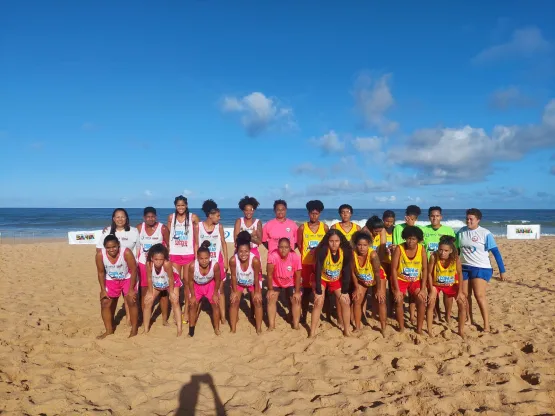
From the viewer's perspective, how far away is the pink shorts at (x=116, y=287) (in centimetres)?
460

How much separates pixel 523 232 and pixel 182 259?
63.4ft

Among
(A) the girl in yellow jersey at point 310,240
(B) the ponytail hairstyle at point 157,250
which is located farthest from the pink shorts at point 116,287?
(A) the girl in yellow jersey at point 310,240

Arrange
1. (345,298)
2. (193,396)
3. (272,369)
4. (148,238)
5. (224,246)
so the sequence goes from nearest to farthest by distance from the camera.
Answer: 1. (193,396)
2. (272,369)
3. (345,298)
4. (148,238)
5. (224,246)

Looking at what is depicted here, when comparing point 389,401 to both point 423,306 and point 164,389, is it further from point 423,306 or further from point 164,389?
point 164,389

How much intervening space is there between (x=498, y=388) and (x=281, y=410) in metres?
2.00

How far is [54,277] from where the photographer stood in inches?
335

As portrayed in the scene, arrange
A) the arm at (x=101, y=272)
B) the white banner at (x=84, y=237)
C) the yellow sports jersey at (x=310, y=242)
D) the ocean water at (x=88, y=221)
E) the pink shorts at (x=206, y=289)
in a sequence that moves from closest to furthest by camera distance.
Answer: the arm at (x=101, y=272)
the pink shorts at (x=206, y=289)
the yellow sports jersey at (x=310, y=242)
the white banner at (x=84, y=237)
the ocean water at (x=88, y=221)

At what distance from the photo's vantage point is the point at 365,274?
473 cm

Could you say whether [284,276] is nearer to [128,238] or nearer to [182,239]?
[182,239]

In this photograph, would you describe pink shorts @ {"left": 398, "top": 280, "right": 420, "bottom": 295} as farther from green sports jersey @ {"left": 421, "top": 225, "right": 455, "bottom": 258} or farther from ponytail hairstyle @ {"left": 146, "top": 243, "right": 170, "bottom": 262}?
ponytail hairstyle @ {"left": 146, "top": 243, "right": 170, "bottom": 262}

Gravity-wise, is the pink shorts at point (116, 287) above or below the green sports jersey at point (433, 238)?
below

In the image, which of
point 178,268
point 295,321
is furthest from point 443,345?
point 178,268

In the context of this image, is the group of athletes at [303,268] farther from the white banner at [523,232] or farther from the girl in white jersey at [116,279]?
the white banner at [523,232]

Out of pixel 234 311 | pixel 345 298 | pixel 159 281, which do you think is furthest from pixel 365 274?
pixel 159 281
